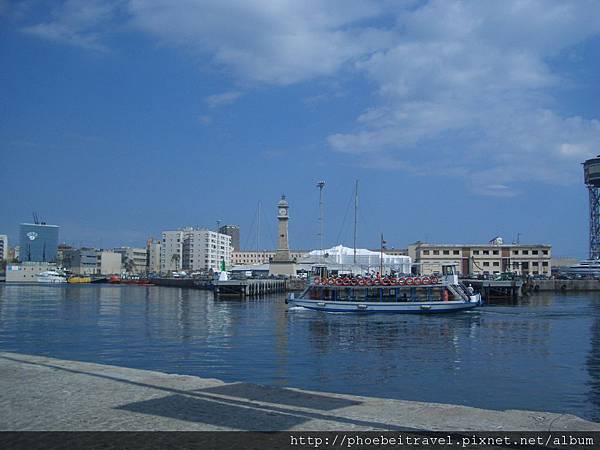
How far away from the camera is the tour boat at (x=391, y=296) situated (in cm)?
5656

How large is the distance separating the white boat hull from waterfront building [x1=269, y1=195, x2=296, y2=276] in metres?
59.7

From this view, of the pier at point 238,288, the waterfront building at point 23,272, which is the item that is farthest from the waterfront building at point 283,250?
the waterfront building at point 23,272

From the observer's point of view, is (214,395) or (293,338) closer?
(214,395)

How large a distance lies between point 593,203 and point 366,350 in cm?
17285

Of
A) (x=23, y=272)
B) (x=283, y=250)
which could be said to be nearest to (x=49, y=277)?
(x=23, y=272)

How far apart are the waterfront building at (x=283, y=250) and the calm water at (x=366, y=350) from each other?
6485cm

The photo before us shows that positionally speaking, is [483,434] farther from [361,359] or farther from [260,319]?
[260,319]

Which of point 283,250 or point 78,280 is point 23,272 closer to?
point 78,280

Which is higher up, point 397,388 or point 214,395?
point 214,395

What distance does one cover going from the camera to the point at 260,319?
51.1 m

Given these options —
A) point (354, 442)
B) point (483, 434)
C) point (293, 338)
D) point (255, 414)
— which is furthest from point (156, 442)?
point (293, 338)

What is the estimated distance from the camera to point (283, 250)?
413 ft

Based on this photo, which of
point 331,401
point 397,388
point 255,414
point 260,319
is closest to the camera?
point 255,414

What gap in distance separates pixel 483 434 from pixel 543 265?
129 meters
